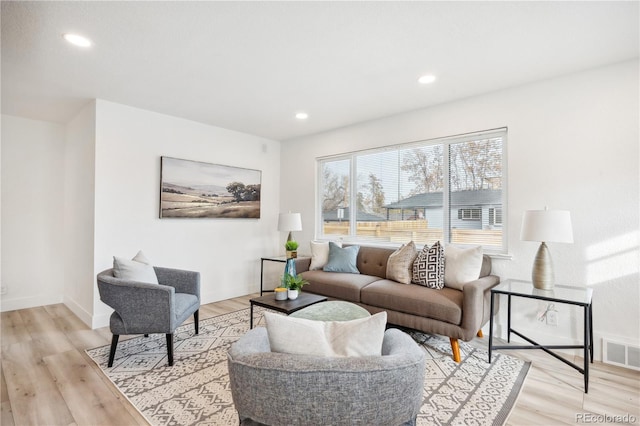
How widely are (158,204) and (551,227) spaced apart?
13.2 feet

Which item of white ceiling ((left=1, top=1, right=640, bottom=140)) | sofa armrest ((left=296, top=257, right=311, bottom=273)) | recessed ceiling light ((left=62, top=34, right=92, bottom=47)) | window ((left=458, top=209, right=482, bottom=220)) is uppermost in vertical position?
white ceiling ((left=1, top=1, right=640, bottom=140))

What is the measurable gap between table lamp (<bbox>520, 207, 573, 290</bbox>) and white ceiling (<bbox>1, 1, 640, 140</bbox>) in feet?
4.10

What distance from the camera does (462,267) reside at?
9.55 ft

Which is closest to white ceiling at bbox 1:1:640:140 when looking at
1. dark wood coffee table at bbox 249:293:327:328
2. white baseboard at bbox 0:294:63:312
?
dark wood coffee table at bbox 249:293:327:328

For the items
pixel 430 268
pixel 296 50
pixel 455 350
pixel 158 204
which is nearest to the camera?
pixel 296 50

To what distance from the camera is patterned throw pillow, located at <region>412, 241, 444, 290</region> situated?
9.87 ft

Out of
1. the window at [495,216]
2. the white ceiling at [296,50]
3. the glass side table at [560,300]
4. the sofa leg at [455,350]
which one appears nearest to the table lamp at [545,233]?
the glass side table at [560,300]

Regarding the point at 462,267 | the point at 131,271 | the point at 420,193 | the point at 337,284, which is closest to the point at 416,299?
the point at 462,267

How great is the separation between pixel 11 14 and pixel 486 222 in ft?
13.5

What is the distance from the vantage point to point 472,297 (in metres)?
2.52

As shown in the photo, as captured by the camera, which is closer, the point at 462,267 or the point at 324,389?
the point at 324,389

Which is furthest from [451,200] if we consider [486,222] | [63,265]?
[63,265]

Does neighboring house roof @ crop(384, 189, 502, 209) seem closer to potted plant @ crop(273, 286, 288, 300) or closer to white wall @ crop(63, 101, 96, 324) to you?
potted plant @ crop(273, 286, 288, 300)

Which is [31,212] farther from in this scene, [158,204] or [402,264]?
[402,264]
